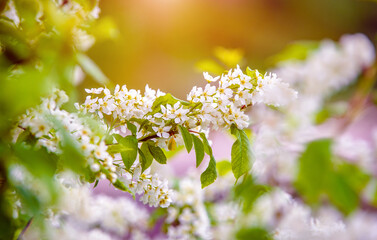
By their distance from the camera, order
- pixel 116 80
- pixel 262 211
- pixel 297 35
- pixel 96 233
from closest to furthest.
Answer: pixel 96 233 < pixel 262 211 < pixel 116 80 < pixel 297 35

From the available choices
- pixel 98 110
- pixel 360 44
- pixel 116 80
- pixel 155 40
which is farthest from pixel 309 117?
pixel 155 40

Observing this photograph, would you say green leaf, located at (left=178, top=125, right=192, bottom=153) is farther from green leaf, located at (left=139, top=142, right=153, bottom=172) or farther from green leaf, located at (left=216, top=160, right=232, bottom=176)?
green leaf, located at (left=216, top=160, right=232, bottom=176)

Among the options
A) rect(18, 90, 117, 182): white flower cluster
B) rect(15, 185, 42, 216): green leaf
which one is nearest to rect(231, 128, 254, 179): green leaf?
rect(18, 90, 117, 182): white flower cluster

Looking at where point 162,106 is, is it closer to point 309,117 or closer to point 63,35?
point 63,35

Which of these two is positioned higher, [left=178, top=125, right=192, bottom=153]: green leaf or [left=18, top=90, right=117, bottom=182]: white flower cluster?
[left=178, top=125, right=192, bottom=153]: green leaf

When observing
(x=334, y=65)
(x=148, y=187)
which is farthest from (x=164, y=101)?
(x=334, y=65)

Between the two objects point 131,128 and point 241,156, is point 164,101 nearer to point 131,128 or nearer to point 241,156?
point 131,128

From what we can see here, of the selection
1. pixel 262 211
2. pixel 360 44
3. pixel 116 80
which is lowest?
pixel 262 211
